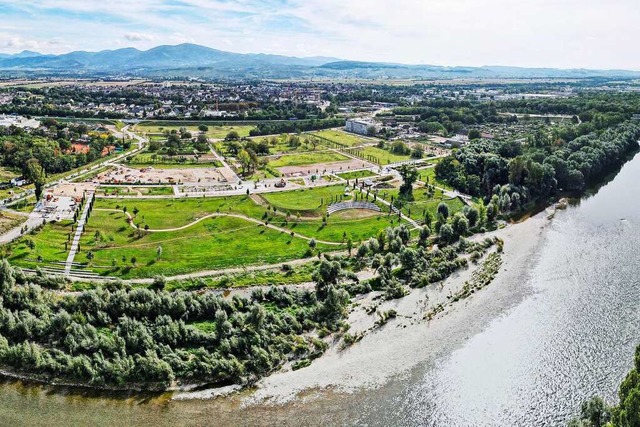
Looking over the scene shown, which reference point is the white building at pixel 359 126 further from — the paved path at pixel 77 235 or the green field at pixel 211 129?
the paved path at pixel 77 235

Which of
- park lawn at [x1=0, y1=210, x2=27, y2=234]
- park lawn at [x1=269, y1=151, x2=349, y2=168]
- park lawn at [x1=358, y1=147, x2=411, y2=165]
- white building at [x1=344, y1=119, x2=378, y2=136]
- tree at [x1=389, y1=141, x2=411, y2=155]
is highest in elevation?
white building at [x1=344, y1=119, x2=378, y2=136]

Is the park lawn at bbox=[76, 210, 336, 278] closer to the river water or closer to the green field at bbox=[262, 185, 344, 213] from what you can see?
the green field at bbox=[262, 185, 344, 213]

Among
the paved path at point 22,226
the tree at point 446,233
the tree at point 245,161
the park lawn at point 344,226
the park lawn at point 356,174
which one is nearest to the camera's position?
the paved path at point 22,226

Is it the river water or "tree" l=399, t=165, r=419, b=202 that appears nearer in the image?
the river water

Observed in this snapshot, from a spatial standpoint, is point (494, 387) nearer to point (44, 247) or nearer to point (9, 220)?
point (44, 247)

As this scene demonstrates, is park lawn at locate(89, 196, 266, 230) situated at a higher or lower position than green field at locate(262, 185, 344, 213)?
lower

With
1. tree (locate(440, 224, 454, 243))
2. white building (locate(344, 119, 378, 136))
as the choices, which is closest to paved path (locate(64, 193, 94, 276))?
tree (locate(440, 224, 454, 243))

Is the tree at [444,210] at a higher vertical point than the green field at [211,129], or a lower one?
lower

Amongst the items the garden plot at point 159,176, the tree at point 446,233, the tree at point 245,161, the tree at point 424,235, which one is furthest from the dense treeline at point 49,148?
the tree at point 446,233
